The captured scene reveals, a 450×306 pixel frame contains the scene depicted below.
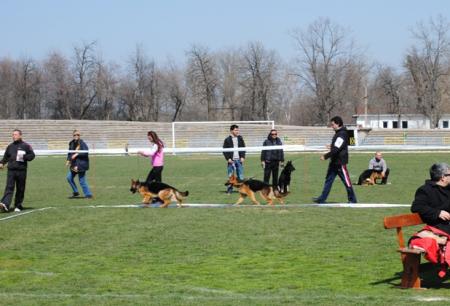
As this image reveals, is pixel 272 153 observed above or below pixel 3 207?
above

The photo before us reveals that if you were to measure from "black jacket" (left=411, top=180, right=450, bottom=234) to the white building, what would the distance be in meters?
83.2

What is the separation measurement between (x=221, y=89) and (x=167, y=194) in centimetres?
7202

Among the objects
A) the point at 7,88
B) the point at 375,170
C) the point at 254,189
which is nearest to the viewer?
the point at 254,189

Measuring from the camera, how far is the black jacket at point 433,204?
23.6ft

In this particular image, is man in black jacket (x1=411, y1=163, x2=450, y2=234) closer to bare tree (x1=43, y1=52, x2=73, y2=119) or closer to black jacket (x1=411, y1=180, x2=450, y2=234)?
black jacket (x1=411, y1=180, x2=450, y2=234)

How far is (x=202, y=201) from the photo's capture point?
16047 mm

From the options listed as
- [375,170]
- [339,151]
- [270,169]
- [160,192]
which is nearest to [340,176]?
[339,151]

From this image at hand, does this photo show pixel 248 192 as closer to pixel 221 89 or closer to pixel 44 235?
pixel 44 235

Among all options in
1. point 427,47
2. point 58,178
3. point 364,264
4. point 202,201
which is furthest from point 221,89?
point 364,264

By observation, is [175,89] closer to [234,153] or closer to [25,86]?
[25,86]

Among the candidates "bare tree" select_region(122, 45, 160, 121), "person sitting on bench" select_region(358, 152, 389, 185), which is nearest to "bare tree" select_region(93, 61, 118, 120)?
"bare tree" select_region(122, 45, 160, 121)

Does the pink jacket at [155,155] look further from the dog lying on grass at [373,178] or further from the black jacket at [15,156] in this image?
the dog lying on grass at [373,178]

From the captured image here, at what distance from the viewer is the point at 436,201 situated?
7305mm

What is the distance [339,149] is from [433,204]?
21.5 feet
